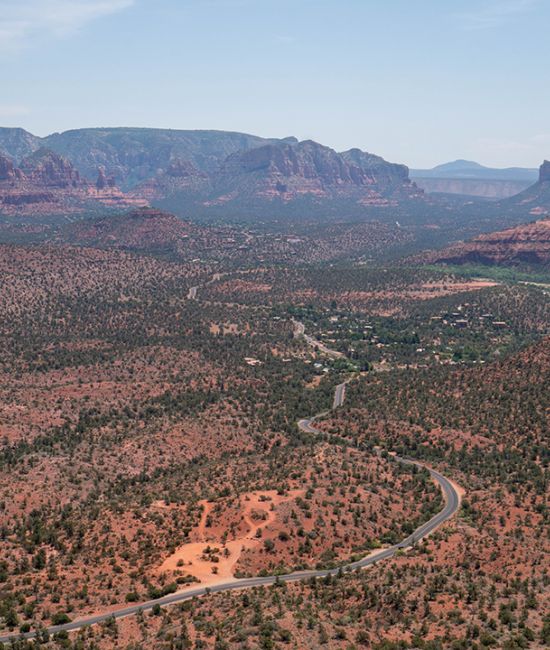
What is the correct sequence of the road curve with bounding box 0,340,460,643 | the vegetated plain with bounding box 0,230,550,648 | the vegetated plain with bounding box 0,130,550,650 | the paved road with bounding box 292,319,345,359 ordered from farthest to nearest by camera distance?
the paved road with bounding box 292,319,345,359 < the road curve with bounding box 0,340,460,643 < the vegetated plain with bounding box 0,230,550,648 < the vegetated plain with bounding box 0,130,550,650

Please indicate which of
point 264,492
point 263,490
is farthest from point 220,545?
point 263,490

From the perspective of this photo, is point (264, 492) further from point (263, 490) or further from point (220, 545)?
point (220, 545)

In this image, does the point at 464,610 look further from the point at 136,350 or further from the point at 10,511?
the point at 136,350

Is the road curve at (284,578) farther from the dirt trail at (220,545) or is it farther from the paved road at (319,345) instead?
the paved road at (319,345)

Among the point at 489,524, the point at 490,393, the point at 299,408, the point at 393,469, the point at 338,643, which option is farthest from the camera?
the point at 299,408

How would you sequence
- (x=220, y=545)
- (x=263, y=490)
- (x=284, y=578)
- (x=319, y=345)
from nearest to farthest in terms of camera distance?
(x=284, y=578) → (x=220, y=545) → (x=263, y=490) → (x=319, y=345)

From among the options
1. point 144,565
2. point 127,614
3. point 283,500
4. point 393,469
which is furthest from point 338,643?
point 393,469

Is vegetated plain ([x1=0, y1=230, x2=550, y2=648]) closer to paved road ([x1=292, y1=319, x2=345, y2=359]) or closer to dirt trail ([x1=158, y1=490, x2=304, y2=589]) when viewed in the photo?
dirt trail ([x1=158, y1=490, x2=304, y2=589])

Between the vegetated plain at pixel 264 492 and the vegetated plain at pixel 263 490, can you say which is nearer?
the vegetated plain at pixel 264 492

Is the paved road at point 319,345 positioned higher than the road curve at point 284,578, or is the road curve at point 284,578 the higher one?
the paved road at point 319,345

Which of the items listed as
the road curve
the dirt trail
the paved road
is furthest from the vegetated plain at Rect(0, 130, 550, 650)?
the paved road

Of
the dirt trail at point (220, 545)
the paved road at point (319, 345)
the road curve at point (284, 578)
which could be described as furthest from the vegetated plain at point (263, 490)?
the paved road at point (319, 345)
